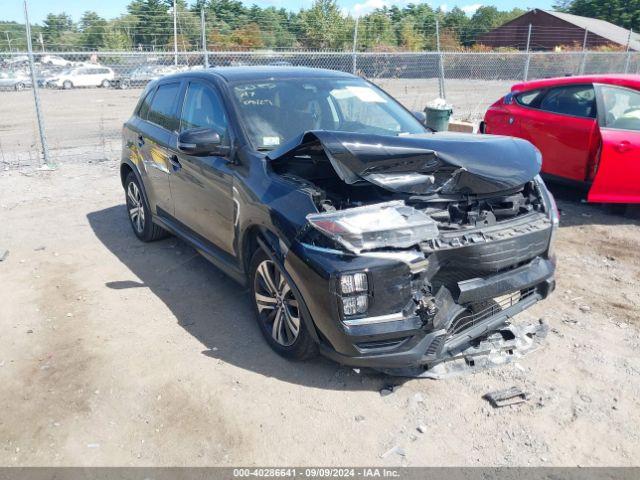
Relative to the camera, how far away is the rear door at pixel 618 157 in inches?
229

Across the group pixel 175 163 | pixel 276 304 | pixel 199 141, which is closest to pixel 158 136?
pixel 175 163

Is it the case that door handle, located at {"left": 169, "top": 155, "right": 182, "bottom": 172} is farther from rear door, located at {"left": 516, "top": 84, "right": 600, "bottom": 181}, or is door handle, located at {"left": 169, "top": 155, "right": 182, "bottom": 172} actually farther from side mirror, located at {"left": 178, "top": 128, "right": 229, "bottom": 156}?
rear door, located at {"left": 516, "top": 84, "right": 600, "bottom": 181}

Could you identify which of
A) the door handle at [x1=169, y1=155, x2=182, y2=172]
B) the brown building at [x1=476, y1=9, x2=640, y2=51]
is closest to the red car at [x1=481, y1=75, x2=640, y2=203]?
the door handle at [x1=169, y1=155, x2=182, y2=172]

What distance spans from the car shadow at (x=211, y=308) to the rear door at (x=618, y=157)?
12.4 ft

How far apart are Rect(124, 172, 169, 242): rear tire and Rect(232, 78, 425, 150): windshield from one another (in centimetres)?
208

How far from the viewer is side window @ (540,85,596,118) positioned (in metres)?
6.39

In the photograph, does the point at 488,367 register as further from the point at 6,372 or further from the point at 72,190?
the point at 72,190

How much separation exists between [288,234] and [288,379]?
36.6 inches

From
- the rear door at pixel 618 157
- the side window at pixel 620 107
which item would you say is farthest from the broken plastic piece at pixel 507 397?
the side window at pixel 620 107

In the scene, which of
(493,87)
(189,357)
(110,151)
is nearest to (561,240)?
(189,357)

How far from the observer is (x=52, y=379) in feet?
11.9

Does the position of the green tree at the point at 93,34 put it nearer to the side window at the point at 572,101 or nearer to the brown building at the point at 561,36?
the side window at the point at 572,101

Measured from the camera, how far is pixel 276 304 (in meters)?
3.68

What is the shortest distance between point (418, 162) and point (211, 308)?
216 cm
